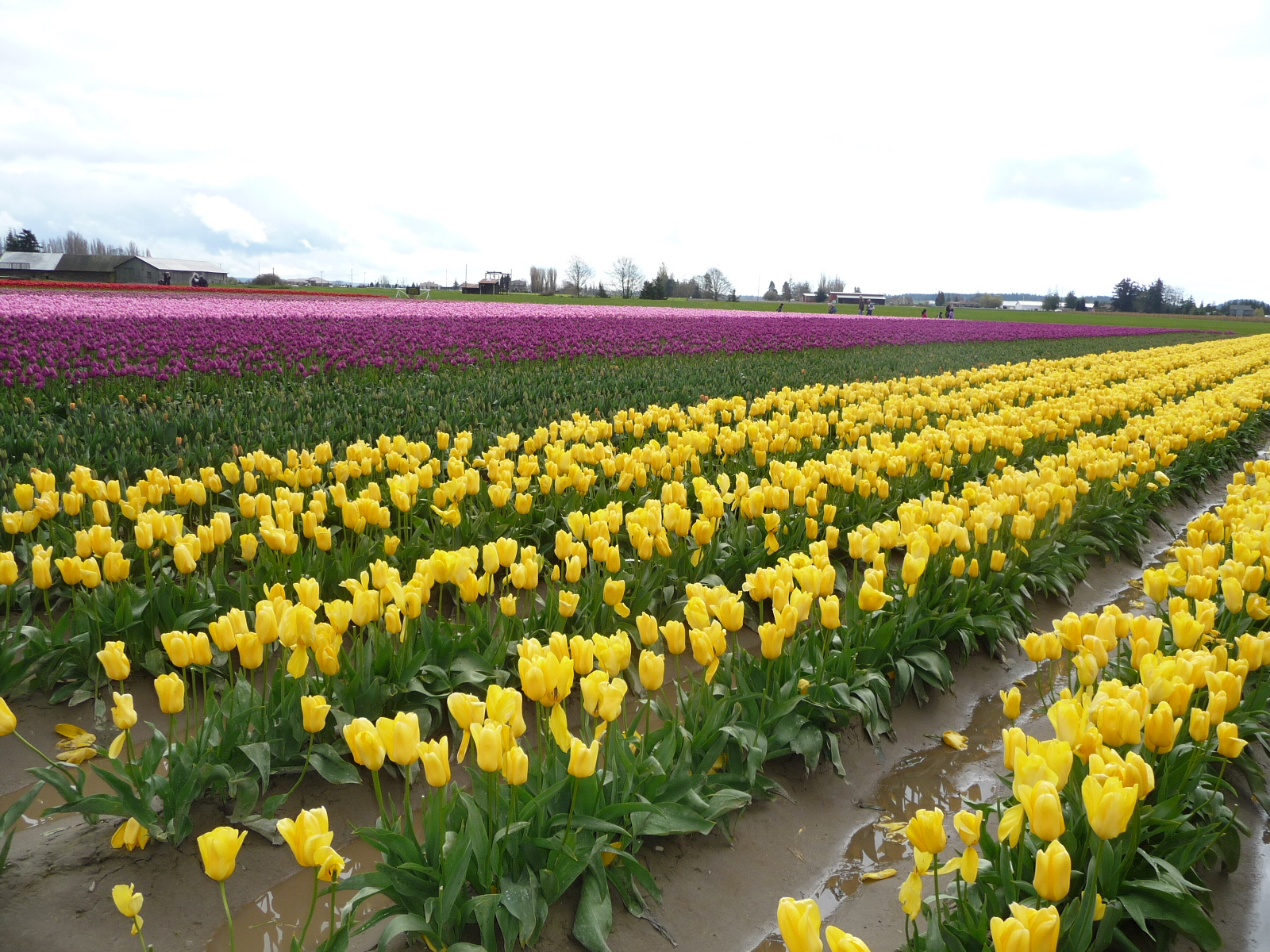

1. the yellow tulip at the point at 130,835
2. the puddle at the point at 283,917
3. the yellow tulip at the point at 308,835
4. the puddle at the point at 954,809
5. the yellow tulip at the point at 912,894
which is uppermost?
the yellow tulip at the point at 308,835

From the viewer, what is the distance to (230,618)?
2.81 m

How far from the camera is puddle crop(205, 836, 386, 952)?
2424 mm

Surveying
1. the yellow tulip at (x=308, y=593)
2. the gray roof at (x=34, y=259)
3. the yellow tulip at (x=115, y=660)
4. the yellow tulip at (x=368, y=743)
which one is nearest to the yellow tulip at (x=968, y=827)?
the yellow tulip at (x=368, y=743)

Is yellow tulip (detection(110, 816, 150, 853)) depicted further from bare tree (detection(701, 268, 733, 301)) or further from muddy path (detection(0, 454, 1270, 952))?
bare tree (detection(701, 268, 733, 301))

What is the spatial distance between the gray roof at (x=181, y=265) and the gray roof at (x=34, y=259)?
6777 mm

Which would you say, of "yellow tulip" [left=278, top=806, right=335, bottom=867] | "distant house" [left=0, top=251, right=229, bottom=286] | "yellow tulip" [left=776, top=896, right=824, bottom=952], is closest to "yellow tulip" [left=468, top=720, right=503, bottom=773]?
"yellow tulip" [left=278, top=806, right=335, bottom=867]

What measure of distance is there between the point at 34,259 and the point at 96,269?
8265 millimetres

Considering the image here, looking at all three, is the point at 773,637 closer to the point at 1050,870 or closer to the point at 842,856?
the point at 842,856

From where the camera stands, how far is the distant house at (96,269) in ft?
208

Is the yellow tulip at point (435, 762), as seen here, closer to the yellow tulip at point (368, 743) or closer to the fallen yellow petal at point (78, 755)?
the yellow tulip at point (368, 743)

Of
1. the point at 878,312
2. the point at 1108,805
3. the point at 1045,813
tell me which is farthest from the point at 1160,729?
the point at 878,312

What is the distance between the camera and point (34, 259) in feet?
225

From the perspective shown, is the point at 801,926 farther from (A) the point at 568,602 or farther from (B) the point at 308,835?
(A) the point at 568,602

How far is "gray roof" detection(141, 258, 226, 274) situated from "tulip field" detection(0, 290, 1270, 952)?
248 ft
